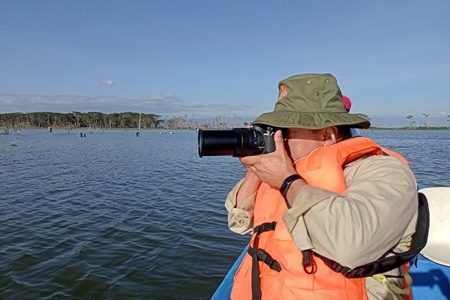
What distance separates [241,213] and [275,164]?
801 millimetres

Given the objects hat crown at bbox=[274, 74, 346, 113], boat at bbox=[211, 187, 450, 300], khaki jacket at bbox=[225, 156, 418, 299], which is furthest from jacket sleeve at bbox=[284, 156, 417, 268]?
boat at bbox=[211, 187, 450, 300]

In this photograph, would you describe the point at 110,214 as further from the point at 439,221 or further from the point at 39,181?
the point at 439,221

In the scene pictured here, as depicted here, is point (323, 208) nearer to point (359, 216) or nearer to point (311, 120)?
point (359, 216)

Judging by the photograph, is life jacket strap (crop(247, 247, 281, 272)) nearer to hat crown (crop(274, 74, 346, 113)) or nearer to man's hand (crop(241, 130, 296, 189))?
man's hand (crop(241, 130, 296, 189))

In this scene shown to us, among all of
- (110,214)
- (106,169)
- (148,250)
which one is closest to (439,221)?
(148,250)

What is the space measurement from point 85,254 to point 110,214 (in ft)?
10.3

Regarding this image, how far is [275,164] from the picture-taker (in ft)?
5.83

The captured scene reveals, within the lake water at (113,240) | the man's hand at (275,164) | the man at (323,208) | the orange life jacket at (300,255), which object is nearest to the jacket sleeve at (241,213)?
the man at (323,208)

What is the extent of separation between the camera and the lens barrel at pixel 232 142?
5.96ft

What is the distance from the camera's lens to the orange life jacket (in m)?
1.73

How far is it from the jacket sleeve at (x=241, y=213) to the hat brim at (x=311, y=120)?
0.72m

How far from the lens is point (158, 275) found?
6.33 m

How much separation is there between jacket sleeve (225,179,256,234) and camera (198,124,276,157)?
2.18ft

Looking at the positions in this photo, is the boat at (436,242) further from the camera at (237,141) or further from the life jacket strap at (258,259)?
the camera at (237,141)
